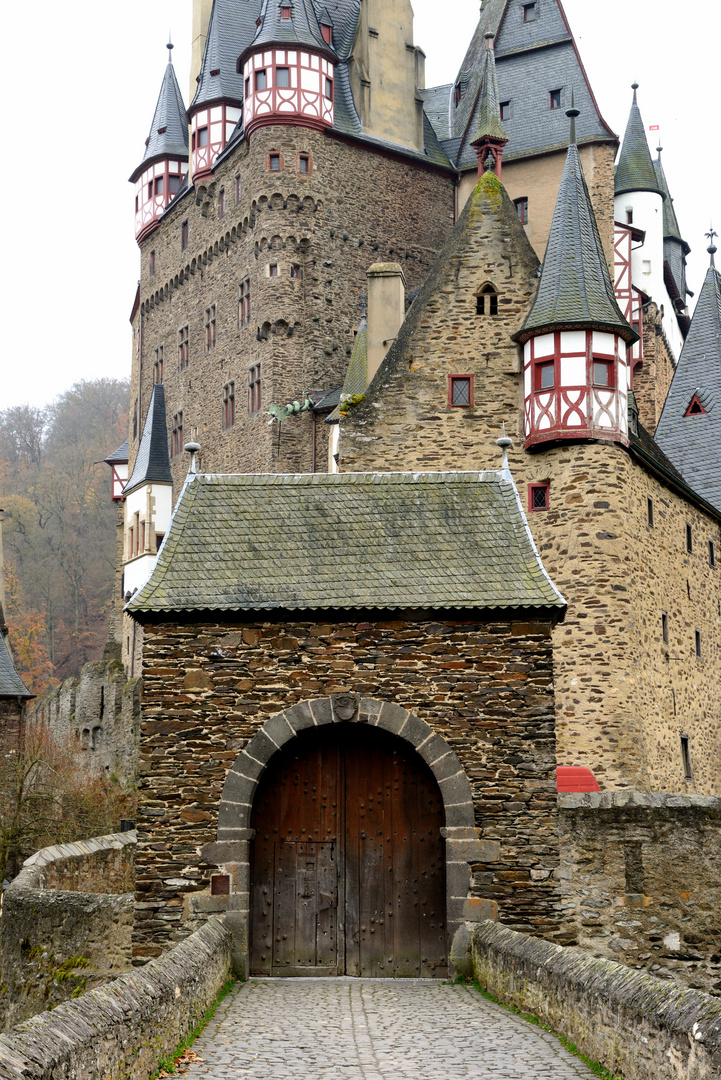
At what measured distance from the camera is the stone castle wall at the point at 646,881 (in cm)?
1355

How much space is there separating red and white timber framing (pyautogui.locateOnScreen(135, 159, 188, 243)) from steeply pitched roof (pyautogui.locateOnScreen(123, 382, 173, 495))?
250 inches

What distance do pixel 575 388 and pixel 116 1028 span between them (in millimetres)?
19263

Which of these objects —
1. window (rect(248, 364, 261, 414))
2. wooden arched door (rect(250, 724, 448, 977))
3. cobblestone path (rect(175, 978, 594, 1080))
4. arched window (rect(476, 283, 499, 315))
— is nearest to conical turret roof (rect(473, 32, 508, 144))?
arched window (rect(476, 283, 499, 315))

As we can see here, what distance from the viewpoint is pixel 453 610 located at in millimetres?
13328

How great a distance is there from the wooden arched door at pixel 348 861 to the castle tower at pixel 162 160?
36.6 meters

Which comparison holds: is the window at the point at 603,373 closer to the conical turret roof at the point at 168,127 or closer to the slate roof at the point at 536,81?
the slate roof at the point at 536,81

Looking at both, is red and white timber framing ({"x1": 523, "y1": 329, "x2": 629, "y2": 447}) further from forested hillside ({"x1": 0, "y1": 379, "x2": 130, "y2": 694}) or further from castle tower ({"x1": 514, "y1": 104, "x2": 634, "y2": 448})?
forested hillside ({"x1": 0, "y1": 379, "x2": 130, "y2": 694})

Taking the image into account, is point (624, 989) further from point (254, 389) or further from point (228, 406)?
point (228, 406)

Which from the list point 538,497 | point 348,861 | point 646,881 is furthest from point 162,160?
point 646,881

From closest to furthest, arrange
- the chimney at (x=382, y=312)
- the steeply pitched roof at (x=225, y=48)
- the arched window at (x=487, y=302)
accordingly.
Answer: the arched window at (x=487, y=302) → the chimney at (x=382, y=312) → the steeply pitched roof at (x=225, y=48)

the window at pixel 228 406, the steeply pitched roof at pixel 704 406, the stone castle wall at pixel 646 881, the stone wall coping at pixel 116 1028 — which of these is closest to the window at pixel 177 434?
the window at pixel 228 406

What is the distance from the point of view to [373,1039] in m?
9.23

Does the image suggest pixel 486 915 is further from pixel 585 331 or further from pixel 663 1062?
pixel 585 331

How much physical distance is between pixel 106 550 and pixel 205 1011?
57.7 meters
